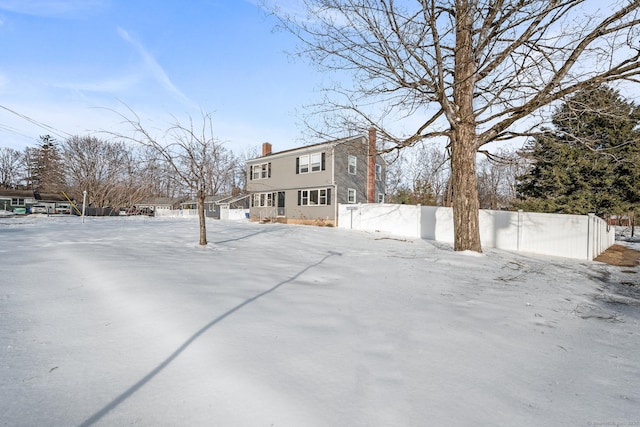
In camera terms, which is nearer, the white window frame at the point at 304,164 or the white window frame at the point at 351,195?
the white window frame at the point at 351,195

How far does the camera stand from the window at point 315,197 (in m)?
20.6

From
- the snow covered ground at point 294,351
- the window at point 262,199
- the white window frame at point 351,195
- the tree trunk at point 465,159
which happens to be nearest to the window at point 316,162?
the white window frame at point 351,195

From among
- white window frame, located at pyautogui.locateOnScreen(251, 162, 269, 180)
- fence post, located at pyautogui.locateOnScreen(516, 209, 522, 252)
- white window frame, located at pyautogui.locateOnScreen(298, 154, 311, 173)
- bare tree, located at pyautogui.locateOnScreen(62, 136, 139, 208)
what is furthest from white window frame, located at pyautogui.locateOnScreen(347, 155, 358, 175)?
bare tree, located at pyautogui.locateOnScreen(62, 136, 139, 208)

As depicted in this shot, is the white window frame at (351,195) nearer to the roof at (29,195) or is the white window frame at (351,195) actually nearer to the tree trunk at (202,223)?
the tree trunk at (202,223)

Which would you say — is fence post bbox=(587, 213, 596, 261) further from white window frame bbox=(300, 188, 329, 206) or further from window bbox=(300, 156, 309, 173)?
window bbox=(300, 156, 309, 173)

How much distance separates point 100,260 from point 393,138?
7.68m

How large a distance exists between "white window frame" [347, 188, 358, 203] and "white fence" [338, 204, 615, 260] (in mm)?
4454

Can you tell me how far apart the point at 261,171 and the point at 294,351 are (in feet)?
79.0

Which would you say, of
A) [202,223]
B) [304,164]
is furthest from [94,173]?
[202,223]

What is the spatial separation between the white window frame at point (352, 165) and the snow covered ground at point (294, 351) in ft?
56.7

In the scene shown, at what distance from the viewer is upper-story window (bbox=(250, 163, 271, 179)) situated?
81.8 ft

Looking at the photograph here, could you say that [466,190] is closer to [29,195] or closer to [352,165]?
[352,165]

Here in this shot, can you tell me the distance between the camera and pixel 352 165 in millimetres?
21859

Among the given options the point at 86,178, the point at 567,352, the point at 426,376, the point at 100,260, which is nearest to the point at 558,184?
the point at 567,352
